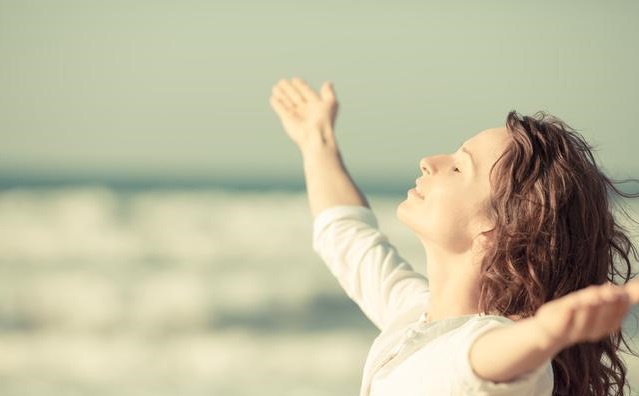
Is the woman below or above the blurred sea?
below

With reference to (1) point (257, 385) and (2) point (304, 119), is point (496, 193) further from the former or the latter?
(1) point (257, 385)

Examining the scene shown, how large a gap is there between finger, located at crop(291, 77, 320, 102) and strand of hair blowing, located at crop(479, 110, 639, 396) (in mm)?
690

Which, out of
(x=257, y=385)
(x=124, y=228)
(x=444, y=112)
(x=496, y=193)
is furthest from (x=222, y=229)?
(x=496, y=193)

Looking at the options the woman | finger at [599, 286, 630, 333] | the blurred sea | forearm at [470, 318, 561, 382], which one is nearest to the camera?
finger at [599, 286, 630, 333]

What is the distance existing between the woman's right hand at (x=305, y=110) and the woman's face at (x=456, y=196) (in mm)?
535

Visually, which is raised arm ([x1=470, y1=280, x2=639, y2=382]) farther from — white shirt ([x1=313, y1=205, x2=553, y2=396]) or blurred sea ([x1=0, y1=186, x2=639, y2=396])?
blurred sea ([x1=0, y1=186, x2=639, y2=396])

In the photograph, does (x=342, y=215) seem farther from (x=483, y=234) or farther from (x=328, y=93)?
(x=483, y=234)

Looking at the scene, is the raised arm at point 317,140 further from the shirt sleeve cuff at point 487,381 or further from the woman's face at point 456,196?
the shirt sleeve cuff at point 487,381

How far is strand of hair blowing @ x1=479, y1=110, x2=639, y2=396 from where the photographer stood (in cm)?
179

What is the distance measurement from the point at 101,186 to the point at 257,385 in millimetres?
3614

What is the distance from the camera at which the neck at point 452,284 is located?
182 cm

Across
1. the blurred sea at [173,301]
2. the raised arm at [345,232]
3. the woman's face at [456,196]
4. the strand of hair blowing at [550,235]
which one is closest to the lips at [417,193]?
the woman's face at [456,196]

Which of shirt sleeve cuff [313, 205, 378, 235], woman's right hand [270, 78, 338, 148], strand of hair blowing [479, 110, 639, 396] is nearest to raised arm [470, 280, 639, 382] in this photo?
strand of hair blowing [479, 110, 639, 396]

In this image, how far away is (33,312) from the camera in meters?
4.34
